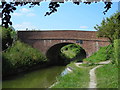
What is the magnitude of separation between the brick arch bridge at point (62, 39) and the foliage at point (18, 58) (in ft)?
3.20

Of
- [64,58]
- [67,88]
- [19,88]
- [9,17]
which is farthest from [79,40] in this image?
[9,17]

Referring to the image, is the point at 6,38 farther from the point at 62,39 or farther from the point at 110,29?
the point at 110,29

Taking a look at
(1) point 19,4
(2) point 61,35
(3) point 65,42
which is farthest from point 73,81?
(2) point 61,35

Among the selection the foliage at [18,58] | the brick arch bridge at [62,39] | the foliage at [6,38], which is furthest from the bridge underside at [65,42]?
the foliage at [6,38]

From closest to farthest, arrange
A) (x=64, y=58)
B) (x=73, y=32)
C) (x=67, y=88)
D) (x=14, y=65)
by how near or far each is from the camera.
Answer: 1. (x=67, y=88)
2. (x=14, y=65)
3. (x=73, y=32)
4. (x=64, y=58)

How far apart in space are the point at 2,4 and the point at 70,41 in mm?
21514

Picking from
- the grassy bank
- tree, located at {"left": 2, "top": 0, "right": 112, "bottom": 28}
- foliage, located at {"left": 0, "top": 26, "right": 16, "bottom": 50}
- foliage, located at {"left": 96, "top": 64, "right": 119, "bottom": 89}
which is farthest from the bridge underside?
tree, located at {"left": 2, "top": 0, "right": 112, "bottom": 28}

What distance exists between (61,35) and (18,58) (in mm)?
7038

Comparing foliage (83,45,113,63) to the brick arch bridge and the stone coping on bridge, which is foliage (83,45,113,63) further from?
the stone coping on bridge

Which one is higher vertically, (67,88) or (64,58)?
(67,88)

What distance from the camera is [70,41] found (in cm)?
2388

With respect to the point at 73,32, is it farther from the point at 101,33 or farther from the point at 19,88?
the point at 19,88

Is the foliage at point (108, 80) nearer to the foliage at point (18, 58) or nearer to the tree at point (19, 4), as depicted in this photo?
the tree at point (19, 4)

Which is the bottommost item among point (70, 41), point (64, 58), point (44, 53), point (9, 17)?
point (64, 58)
